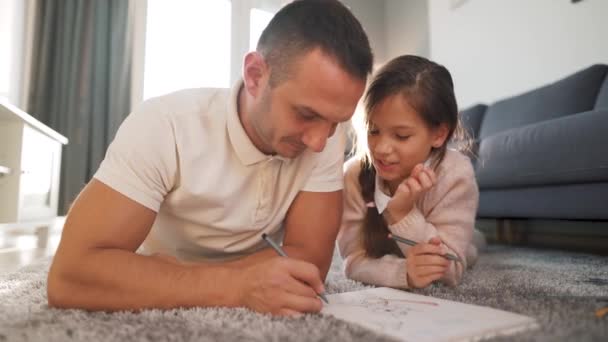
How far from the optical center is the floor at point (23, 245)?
156 cm

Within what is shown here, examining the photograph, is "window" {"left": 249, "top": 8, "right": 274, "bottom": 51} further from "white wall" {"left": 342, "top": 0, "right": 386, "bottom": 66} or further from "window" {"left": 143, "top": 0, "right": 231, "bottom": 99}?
"white wall" {"left": 342, "top": 0, "right": 386, "bottom": 66}

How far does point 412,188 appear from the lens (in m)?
0.94

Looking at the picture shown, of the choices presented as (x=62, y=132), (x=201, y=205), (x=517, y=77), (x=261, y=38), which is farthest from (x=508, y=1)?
(x=62, y=132)

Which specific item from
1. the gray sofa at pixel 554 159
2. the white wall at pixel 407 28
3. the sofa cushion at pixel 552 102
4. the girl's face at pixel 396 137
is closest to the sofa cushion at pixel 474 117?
the sofa cushion at pixel 552 102

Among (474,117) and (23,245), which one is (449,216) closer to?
(474,117)

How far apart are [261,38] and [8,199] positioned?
1.47m

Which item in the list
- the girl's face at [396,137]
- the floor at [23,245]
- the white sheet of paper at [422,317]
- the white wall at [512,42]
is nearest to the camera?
the white sheet of paper at [422,317]

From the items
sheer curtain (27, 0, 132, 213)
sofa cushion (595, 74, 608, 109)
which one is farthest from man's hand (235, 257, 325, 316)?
sheer curtain (27, 0, 132, 213)

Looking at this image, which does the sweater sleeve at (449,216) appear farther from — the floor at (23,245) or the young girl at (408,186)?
the floor at (23,245)

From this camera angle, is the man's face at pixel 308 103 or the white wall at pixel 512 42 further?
the white wall at pixel 512 42

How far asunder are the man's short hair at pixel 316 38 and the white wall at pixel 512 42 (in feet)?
6.88

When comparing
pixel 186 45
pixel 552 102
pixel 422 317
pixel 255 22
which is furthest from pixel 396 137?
pixel 255 22

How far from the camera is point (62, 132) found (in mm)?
3193

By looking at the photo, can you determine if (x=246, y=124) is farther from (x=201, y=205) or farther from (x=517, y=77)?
(x=517, y=77)
